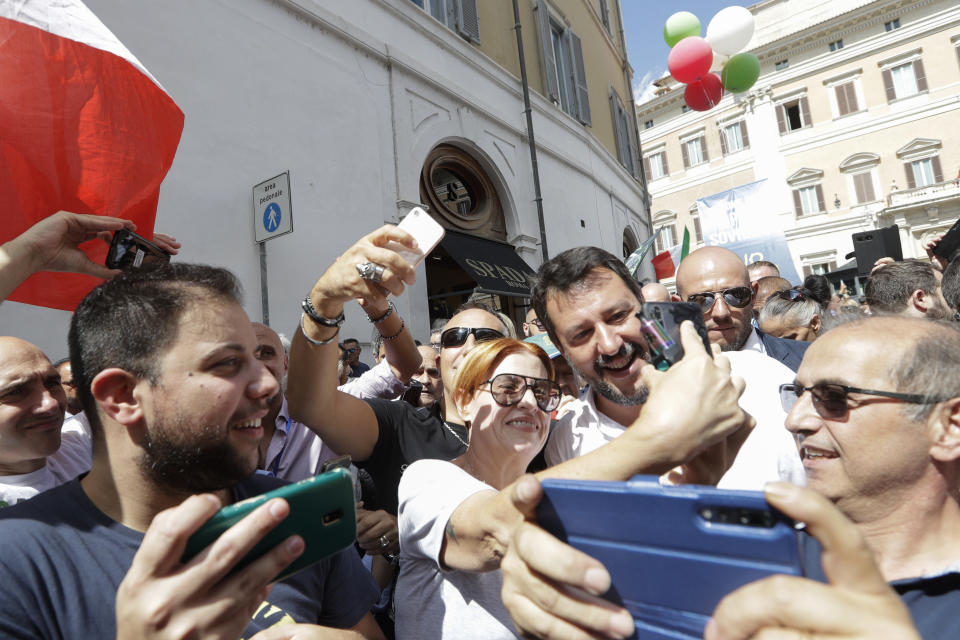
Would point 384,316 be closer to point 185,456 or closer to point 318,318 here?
point 318,318

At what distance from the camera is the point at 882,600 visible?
0.74 meters

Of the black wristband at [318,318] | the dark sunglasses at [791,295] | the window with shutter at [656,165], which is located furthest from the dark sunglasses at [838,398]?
the window with shutter at [656,165]

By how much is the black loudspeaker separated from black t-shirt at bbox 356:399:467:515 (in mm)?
8216

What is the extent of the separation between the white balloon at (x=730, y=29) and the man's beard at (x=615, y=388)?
689 centimetres

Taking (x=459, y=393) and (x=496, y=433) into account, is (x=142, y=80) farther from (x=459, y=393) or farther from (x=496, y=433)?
(x=496, y=433)

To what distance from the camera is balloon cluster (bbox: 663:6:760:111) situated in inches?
291

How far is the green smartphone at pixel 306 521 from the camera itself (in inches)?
38.9

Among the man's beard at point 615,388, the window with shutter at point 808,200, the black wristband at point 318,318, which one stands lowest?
the man's beard at point 615,388

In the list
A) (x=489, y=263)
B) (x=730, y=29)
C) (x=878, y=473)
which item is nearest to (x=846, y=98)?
(x=730, y=29)

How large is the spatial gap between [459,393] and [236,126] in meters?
4.91

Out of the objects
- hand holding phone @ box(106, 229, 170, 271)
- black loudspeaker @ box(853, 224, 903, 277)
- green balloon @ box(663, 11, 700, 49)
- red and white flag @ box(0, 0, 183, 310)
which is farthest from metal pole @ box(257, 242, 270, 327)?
black loudspeaker @ box(853, 224, 903, 277)

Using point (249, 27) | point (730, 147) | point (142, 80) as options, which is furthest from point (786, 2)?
point (142, 80)

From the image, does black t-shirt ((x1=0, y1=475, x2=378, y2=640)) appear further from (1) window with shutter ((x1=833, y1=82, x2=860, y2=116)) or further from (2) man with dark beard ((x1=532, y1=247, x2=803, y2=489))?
(1) window with shutter ((x1=833, y1=82, x2=860, y2=116))

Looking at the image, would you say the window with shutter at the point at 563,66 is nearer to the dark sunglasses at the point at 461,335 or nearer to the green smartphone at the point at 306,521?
the dark sunglasses at the point at 461,335
